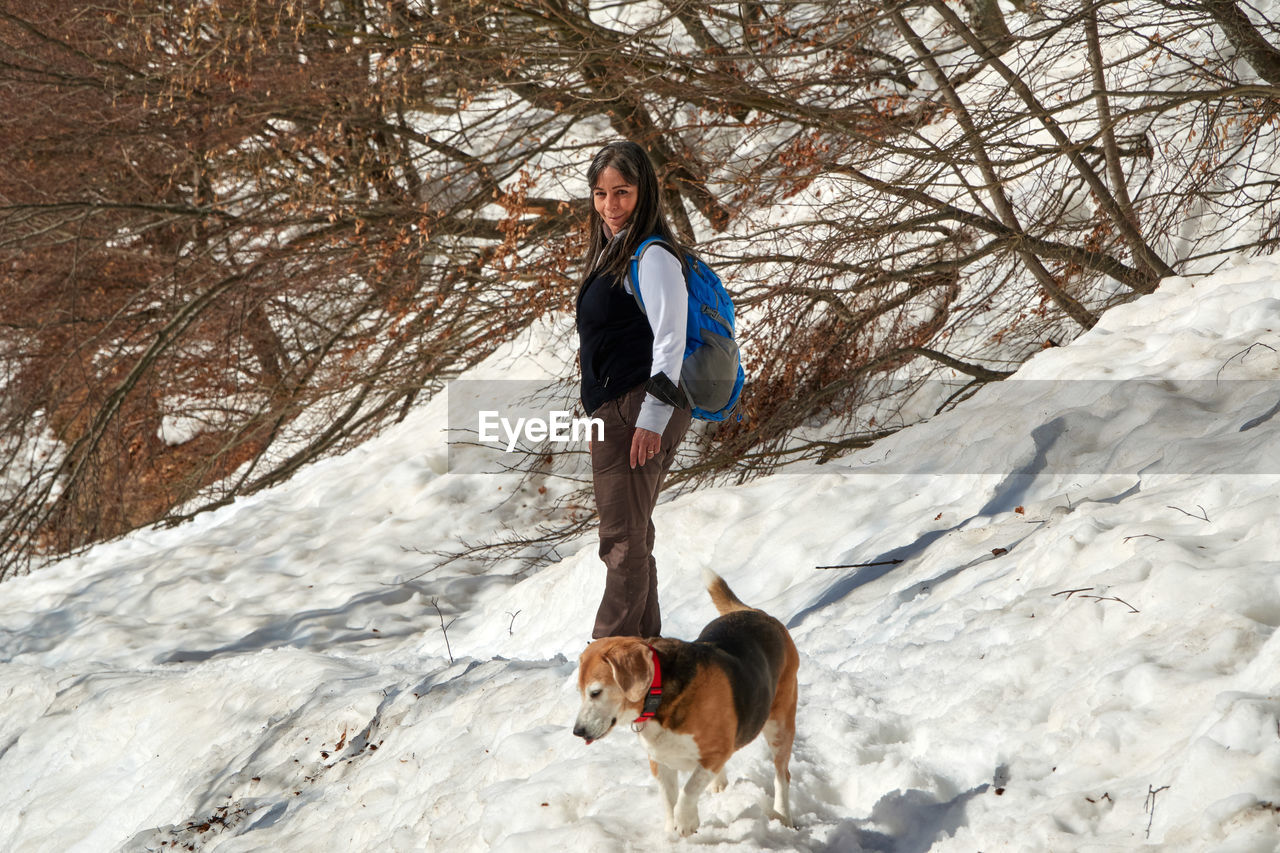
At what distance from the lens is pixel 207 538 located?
874 centimetres

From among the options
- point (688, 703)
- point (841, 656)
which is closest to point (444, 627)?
point (841, 656)

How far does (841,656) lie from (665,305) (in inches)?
66.3

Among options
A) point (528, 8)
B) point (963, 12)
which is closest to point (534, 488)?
point (528, 8)

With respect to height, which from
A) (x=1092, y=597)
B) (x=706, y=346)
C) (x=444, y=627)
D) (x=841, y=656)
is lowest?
(x=444, y=627)

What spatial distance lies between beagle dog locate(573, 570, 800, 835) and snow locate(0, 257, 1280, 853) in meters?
0.17

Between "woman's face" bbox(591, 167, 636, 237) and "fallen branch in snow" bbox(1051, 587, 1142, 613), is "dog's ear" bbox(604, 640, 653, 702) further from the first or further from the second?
"fallen branch in snow" bbox(1051, 587, 1142, 613)

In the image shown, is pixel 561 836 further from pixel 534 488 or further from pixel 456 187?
pixel 456 187

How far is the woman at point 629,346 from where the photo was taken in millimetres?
3227

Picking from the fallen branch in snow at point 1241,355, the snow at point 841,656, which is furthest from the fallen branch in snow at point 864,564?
the fallen branch in snow at point 1241,355

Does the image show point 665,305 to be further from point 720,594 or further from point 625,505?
point 720,594

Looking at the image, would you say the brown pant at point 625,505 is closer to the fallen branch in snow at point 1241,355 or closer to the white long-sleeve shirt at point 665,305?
the white long-sleeve shirt at point 665,305

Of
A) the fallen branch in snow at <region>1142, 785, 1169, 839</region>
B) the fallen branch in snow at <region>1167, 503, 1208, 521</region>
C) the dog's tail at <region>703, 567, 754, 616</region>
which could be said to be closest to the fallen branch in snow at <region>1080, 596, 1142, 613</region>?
the fallen branch in snow at <region>1167, 503, 1208, 521</region>

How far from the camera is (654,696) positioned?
2.62 metres

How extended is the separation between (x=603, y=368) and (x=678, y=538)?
2625mm
